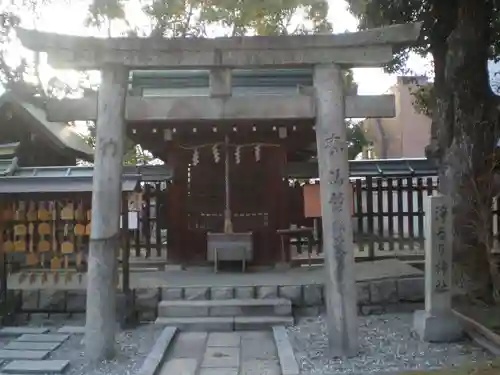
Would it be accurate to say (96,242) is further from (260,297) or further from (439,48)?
(439,48)

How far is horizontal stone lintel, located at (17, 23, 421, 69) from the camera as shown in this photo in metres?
6.75

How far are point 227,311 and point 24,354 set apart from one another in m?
3.15

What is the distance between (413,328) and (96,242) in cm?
485

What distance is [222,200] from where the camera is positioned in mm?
12102

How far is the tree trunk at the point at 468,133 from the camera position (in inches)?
352

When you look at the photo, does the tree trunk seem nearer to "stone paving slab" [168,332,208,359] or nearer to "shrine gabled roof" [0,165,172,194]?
"stone paving slab" [168,332,208,359]

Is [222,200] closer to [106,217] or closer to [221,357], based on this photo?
[221,357]

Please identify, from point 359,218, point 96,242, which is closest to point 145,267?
point 359,218

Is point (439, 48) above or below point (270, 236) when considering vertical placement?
above

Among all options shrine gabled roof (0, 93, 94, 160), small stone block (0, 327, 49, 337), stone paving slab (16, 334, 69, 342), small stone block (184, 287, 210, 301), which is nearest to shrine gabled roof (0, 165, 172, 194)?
small stone block (184, 287, 210, 301)

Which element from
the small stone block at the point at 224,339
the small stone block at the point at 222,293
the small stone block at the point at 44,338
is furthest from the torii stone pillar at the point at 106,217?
the small stone block at the point at 222,293

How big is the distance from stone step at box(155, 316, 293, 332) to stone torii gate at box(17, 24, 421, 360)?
1.98m

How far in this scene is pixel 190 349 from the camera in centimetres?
749

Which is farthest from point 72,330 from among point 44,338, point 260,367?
point 260,367
